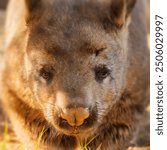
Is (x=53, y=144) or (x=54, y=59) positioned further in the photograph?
(x=53, y=144)

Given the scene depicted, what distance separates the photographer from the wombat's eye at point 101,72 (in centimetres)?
388

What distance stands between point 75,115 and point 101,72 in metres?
0.37

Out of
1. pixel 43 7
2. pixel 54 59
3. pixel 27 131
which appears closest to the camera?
pixel 54 59

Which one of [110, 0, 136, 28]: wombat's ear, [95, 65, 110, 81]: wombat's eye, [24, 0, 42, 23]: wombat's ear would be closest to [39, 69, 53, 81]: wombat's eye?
[95, 65, 110, 81]: wombat's eye

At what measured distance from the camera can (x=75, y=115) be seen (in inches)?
144

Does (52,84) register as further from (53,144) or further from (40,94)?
(53,144)

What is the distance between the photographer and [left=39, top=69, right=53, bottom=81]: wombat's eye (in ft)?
12.7

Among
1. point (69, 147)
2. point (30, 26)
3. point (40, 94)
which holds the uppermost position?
point (30, 26)

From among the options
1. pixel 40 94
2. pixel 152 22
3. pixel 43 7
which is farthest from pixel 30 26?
pixel 152 22

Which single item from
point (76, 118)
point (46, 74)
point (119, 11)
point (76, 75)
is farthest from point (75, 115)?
point (119, 11)

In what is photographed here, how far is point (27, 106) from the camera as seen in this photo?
4.33 metres

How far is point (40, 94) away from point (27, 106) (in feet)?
1.24

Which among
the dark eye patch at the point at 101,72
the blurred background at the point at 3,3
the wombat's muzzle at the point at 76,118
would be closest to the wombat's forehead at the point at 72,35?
the dark eye patch at the point at 101,72

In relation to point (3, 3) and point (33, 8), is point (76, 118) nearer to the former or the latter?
point (33, 8)
